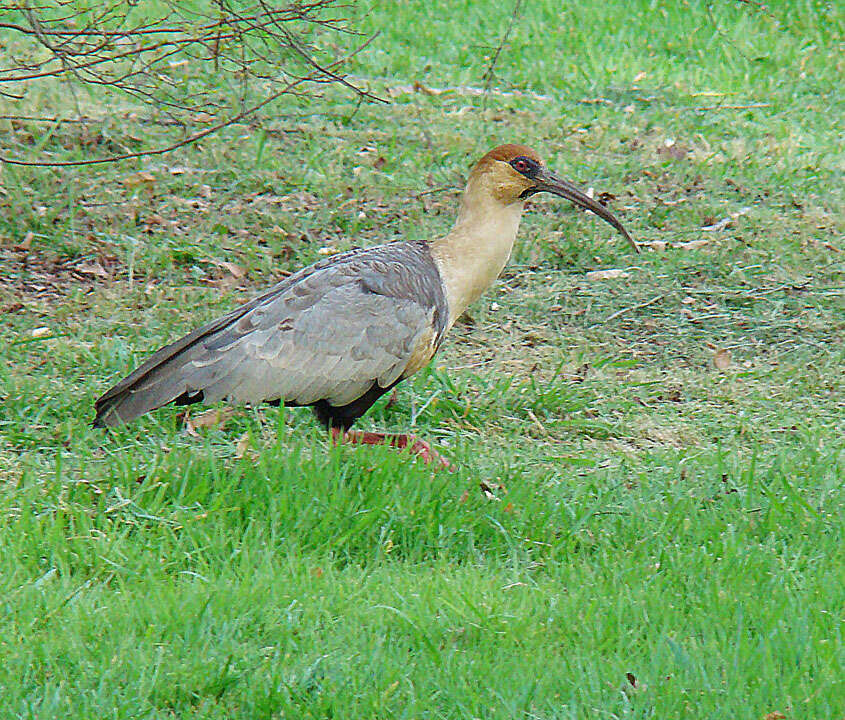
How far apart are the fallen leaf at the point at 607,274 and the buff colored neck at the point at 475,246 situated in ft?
6.36

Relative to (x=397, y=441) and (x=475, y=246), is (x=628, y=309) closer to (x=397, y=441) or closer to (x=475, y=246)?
(x=475, y=246)

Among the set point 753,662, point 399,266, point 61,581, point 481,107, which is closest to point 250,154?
point 481,107

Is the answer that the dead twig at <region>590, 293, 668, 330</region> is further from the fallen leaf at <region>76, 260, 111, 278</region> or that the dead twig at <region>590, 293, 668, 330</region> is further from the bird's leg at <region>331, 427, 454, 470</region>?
the fallen leaf at <region>76, 260, 111, 278</region>

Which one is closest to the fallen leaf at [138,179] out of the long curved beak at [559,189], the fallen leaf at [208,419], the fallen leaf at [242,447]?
the fallen leaf at [208,419]

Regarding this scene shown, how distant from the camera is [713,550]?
4125mm

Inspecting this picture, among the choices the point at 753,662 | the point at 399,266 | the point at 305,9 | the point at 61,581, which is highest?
the point at 305,9

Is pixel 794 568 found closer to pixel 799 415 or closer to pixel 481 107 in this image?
pixel 799 415

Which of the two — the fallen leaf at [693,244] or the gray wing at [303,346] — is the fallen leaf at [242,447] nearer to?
the gray wing at [303,346]

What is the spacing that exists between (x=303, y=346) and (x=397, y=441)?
1.89ft

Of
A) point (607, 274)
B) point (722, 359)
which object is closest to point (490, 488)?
point (722, 359)

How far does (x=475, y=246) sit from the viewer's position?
5207 millimetres

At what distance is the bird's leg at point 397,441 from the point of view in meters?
4.75

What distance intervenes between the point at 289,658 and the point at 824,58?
914 cm

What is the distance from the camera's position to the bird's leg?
4754mm
